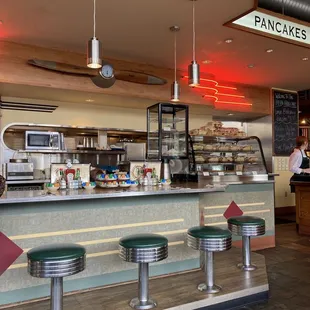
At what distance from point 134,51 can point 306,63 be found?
325cm

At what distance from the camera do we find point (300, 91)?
8.45 m

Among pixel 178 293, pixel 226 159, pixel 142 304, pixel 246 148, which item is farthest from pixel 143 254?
pixel 246 148

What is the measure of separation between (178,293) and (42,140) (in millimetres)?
3791

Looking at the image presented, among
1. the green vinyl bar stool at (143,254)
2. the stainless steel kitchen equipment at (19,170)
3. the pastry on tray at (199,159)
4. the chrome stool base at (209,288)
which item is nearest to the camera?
the green vinyl bar stool at (143,254)

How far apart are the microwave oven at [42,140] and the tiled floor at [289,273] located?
3989 mm

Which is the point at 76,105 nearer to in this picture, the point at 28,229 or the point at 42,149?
the point at 42,149

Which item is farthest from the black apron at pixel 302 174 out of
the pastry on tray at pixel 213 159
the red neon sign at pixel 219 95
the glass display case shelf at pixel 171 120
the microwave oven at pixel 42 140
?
the microwave oven at pixel 42 140

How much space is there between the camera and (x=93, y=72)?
17.2 feet

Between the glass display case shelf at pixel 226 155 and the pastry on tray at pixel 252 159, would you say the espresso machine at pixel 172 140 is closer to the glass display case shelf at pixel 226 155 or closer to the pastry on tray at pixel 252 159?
the glass display case shelf at pixel 226 155

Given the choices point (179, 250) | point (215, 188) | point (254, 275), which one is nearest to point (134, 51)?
point (215, 188)

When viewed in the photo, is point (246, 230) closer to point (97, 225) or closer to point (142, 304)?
point (142, 304)

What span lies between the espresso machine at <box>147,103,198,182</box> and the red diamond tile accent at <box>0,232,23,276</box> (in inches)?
97.4

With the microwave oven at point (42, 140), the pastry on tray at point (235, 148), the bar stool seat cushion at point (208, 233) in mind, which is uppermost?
the microwave oven at point (42, 140)

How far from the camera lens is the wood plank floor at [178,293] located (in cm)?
279
